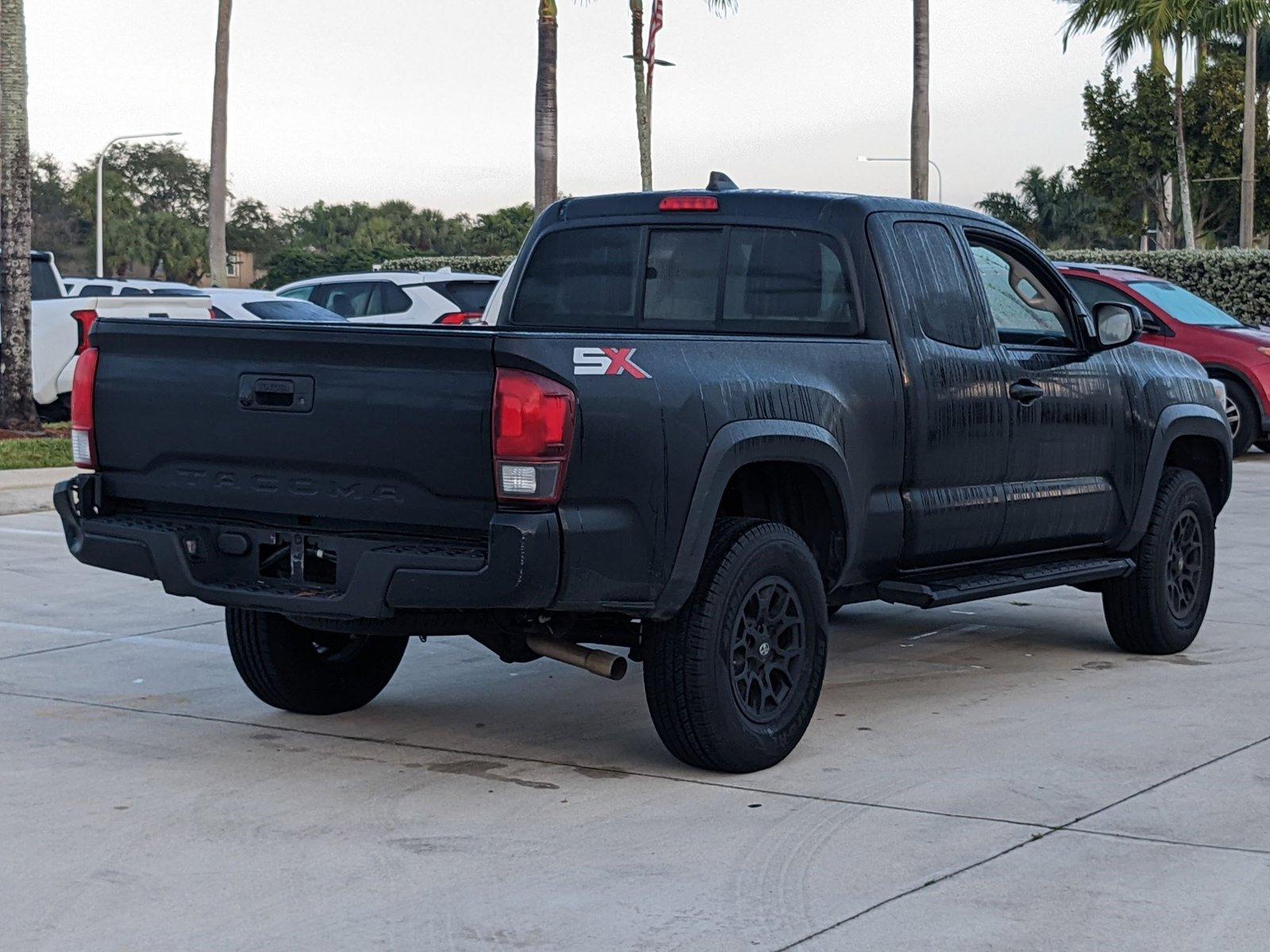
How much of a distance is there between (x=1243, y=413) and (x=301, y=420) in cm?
1483

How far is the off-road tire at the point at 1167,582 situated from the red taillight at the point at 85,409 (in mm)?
4441

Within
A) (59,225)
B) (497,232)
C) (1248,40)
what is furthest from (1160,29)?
(497,232)

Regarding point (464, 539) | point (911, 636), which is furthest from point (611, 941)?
point (911, 636)

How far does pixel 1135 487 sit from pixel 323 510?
391 centimetres

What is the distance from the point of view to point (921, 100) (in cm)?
2888

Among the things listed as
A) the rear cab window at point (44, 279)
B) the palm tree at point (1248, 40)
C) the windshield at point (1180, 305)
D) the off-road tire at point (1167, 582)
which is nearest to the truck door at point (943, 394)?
the off-road tire at point (1167, 582)

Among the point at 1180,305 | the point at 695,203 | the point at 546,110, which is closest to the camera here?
the point at 695,203

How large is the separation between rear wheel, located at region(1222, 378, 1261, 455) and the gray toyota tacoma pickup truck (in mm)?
11123

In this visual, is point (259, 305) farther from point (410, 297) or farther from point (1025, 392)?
point (1025, 392)

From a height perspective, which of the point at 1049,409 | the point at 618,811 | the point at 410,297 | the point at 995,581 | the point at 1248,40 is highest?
the point at 1248,40

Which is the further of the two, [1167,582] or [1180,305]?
[1180,305]

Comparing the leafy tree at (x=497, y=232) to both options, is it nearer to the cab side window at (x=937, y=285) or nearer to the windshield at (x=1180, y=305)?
the windshield at (x=1180, y=305)

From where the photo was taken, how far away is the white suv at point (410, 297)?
2056 cm

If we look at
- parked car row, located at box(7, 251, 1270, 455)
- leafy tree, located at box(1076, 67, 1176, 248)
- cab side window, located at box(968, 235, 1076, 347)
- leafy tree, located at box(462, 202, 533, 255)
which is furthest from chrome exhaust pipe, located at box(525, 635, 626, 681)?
leafy tree, located at box(462, 202, 533, 255)
